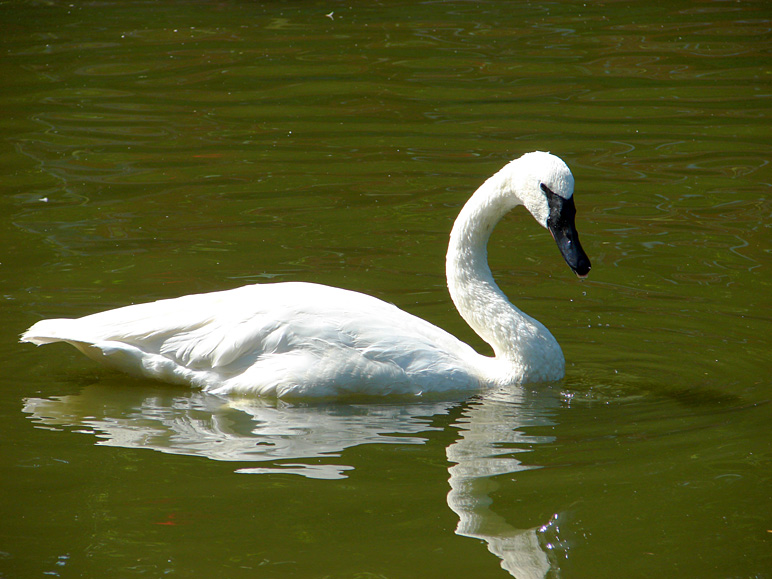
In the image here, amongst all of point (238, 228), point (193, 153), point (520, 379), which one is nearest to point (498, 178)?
point (520, 379)

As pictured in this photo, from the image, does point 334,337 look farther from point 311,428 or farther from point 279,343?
point 311,428

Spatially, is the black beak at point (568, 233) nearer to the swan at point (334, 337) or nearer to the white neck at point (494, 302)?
the swan at point (334, 337)

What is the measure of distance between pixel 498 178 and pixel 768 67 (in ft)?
30.8

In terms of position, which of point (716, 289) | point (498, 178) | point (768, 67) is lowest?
point (716, 289)

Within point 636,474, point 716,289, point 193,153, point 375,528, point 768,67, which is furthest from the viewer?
point 768,67

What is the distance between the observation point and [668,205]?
393 inches

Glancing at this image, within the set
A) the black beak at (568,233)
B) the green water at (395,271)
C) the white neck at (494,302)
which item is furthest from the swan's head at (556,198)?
the green water at (395,271)

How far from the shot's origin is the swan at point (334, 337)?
639 cm

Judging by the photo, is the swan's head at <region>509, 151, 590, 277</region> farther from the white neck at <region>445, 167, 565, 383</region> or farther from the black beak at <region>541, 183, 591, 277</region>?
the white neck at <region>445, 167, 565, 383</region>

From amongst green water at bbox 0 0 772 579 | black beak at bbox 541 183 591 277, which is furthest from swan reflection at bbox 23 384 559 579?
Answer: black beak at bbox 541 183 591 277

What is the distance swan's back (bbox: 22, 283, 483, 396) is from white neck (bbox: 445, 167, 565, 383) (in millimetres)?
242

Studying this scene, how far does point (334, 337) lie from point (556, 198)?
150 cm

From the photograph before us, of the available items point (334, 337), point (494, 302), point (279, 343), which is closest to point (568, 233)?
point (494, 302)

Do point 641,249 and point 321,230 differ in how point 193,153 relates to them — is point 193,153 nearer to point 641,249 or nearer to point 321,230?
point 321,230
